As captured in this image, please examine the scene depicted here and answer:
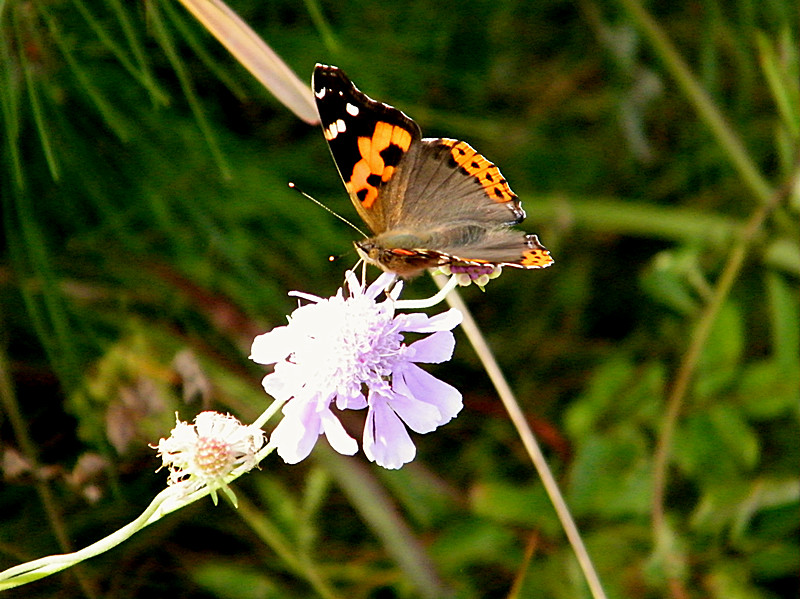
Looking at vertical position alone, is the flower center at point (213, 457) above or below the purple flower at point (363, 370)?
below

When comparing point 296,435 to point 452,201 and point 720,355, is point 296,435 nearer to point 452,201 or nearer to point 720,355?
point 452,201

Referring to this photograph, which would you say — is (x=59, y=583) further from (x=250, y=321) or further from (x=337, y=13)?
(x=337, y=13)

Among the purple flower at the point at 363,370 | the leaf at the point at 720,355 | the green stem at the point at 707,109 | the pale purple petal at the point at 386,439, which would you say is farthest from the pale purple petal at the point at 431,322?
the green stem at the point at 707,109

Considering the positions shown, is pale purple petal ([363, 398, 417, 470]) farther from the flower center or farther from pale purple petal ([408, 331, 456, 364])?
the flower center

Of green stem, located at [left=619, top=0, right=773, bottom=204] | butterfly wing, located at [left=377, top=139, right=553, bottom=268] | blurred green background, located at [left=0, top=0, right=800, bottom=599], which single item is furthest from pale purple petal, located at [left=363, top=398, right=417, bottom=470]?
green stem, located at [left=619, top=0, right=773, bottom=204]

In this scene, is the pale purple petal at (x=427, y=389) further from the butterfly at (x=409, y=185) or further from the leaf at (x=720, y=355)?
the leaf at (x=720, y=355)

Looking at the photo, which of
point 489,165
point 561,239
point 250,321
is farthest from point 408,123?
point 561,239

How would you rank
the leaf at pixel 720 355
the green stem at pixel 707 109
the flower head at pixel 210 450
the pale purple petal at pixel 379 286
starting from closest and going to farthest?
the flower head at pixel 210 450
the pale purple petal at pixel 379 286
the leaf at pixel 720 355
the green stem at pixel 707 109
